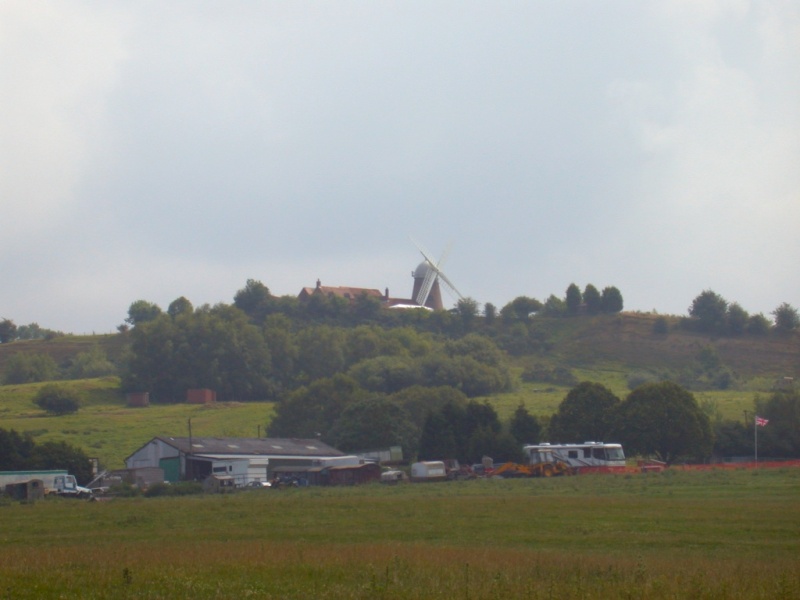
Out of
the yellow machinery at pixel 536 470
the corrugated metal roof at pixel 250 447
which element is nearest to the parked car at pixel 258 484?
the corrugated metal roof at pixel 250 447

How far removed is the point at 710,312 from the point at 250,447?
86527 millimetres

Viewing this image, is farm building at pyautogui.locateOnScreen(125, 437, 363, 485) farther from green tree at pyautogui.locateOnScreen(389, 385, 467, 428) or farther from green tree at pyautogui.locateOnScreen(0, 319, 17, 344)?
green tree at pyautogui.locateOnScreen(0, 319, 17, 344)

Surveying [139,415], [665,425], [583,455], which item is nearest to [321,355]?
[139,415]

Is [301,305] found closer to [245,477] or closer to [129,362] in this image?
[129,362]

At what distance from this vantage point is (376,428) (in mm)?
77375

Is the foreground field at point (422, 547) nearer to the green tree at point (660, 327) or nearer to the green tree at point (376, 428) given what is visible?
the green tree at point (376, 428)

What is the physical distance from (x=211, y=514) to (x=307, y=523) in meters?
5.88

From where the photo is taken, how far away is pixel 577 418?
2958 inches

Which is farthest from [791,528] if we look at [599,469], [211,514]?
[599,469]

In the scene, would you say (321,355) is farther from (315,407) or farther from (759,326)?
(759,326)

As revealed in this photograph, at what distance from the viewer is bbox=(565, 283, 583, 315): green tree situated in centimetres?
15488

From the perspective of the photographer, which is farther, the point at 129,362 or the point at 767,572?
the point at 129,362

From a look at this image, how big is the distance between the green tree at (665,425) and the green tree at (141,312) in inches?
4706

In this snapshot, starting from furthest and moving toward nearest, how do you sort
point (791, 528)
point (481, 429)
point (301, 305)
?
point (301, 305) → point (481, 429) → point (791, 528)
